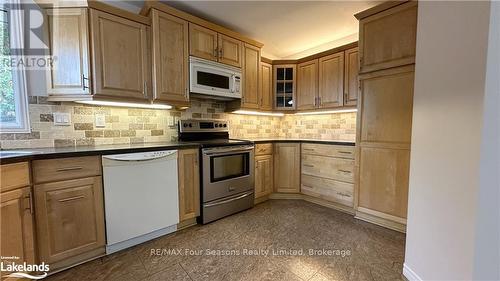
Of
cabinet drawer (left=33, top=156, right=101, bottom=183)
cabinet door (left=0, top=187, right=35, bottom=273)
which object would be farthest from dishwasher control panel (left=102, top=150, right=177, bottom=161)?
cabinet door (left=0, top=187, right=35, bottom=273)

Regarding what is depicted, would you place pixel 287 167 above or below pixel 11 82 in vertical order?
below

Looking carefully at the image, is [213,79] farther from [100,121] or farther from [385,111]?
[385,111]

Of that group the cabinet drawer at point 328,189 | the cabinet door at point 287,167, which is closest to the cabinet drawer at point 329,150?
the cabinet door at point 287,167

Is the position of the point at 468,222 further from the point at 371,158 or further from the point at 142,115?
the point at 142,115

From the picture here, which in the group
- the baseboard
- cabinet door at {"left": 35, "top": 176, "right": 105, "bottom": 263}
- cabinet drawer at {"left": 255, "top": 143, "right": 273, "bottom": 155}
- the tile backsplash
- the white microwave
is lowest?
the baseboard

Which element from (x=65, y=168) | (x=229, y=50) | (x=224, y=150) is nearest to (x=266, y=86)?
(x=229, y=50)

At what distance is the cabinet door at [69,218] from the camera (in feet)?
4.74

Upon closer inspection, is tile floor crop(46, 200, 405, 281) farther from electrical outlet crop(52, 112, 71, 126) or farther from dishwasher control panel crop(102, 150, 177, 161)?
electrical outlet crop(52, 112, 71, 126)

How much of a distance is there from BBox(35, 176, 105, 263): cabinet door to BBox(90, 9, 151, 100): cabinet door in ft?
2.78

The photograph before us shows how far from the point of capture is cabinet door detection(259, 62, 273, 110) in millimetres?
3315

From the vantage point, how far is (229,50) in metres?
2.74

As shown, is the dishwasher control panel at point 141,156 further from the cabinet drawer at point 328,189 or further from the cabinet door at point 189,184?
the cabinet drawer at point 328,189

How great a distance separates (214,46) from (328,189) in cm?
241

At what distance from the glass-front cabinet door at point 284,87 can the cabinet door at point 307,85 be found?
118mm
